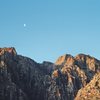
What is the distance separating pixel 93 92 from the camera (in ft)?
487

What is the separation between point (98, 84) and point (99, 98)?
13890mm

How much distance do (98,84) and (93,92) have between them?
26.2 feet

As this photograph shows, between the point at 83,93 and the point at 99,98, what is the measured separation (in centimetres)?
1255

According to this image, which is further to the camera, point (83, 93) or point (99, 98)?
point (83, 93)

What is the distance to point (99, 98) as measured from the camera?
142 metres

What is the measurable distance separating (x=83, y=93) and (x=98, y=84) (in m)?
6.56

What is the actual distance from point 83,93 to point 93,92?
21.1 feet

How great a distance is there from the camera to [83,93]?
154 meters

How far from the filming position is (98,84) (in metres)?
156

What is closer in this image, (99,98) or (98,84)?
(99,98)

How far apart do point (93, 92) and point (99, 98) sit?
6425mm
